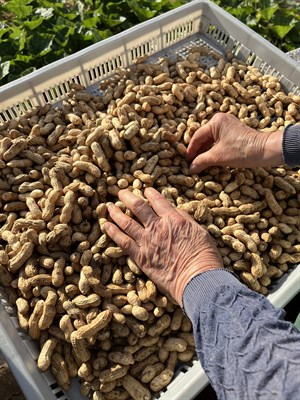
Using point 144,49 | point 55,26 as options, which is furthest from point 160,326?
point 55,26

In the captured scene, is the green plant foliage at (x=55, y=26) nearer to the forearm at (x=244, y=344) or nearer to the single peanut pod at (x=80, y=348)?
the single peanut pod at (x=80, y=348)

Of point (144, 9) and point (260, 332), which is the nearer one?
point (260, 332)

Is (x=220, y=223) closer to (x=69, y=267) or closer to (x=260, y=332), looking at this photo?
(x=69, y=267)

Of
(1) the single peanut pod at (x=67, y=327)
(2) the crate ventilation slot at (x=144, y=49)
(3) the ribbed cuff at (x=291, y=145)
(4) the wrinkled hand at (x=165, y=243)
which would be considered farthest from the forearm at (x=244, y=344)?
(2) the crate ventilation slot at (x=144, y=49)

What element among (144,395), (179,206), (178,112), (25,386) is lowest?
(144,395)

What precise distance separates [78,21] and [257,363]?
9.76ft

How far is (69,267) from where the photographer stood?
5.33 ft

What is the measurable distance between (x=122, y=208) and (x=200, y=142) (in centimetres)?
52

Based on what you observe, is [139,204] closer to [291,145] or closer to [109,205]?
[109,205]

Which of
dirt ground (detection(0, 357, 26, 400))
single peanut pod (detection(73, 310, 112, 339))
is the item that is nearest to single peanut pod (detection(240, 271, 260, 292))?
single peanut pod (detection(73, 310, 112, 339))

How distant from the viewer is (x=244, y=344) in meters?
1.04

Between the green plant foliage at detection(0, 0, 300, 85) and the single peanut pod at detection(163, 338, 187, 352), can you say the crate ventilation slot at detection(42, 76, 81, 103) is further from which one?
the single peanut pod at detection(163, 338, 187, 352)

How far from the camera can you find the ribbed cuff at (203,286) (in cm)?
125

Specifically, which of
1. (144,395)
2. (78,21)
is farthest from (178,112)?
(78,21)
